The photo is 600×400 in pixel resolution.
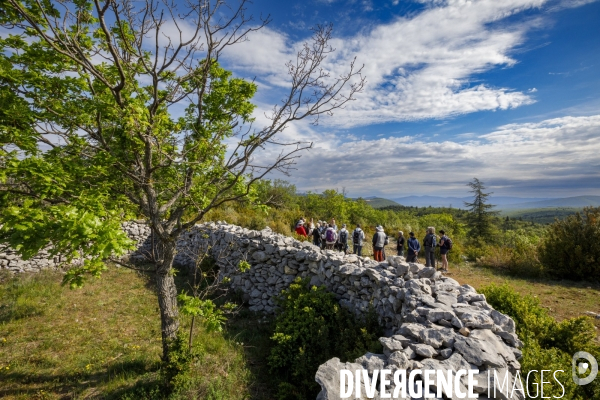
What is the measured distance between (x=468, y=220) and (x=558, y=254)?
19238mm

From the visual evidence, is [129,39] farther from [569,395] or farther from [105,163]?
[569,395]

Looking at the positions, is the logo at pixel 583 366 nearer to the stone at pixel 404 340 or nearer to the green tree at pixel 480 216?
the stone at pixel 404 340

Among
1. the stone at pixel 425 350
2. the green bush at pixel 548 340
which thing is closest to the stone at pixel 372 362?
the stone at pixel 425 350

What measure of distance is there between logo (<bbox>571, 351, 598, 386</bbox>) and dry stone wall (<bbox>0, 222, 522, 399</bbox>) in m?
0.68

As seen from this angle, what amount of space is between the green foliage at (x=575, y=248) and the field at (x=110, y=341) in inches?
32.2

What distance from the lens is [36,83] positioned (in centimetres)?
394

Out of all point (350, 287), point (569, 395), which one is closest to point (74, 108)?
point (350, 287)

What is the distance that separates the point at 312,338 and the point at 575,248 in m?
11.3

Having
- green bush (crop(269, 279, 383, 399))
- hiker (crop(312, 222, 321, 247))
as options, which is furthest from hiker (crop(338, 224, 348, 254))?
green bush (crop(269, 279, 383, 399))

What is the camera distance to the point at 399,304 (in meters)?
4.97

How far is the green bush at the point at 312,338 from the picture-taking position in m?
4.94

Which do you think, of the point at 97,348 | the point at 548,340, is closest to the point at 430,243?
the point at 548,340

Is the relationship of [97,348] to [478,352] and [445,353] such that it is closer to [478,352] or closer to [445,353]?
[445,353]

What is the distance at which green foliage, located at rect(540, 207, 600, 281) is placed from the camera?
9.99 meters
